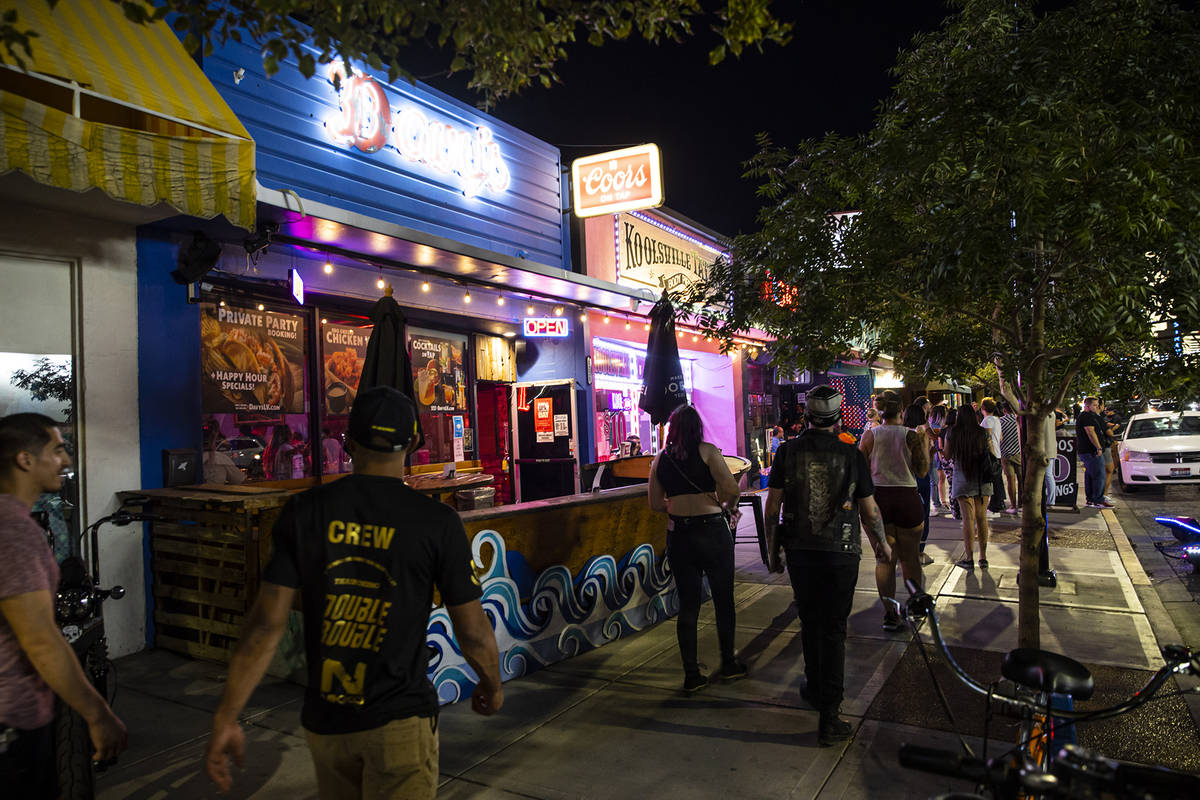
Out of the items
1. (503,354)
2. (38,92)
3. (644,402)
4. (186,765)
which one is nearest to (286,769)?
(186,765)

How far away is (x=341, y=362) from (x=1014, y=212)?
295 inches

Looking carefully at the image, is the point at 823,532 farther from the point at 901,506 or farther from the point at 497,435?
the point at 497,435

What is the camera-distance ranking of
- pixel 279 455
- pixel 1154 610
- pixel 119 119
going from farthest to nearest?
pixel 279 455 < pixel 1154 610 < pixel 119 119

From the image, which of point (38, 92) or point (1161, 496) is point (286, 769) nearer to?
point (38, 92)

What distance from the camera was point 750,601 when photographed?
297 inches

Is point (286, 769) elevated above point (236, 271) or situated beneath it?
situated beneath

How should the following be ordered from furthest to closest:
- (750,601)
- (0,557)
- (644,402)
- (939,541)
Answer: (939,541) → (644,402) → (750,601) → (0,557)

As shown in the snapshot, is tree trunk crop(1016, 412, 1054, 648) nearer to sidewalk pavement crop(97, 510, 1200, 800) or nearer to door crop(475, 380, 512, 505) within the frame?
sidewalk pavement crop(97, 510, 1200, 800)

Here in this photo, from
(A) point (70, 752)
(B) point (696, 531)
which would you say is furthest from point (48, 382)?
(B) point (696, 531)

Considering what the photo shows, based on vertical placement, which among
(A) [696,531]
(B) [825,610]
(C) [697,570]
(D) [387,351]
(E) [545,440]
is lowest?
(B) [825,610]

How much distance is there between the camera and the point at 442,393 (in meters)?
10.8

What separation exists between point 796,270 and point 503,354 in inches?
287

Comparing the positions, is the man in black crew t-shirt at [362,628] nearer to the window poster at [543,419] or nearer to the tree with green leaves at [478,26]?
the tree with green leaves at [478,26]

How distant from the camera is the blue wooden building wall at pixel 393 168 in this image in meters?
8.09
